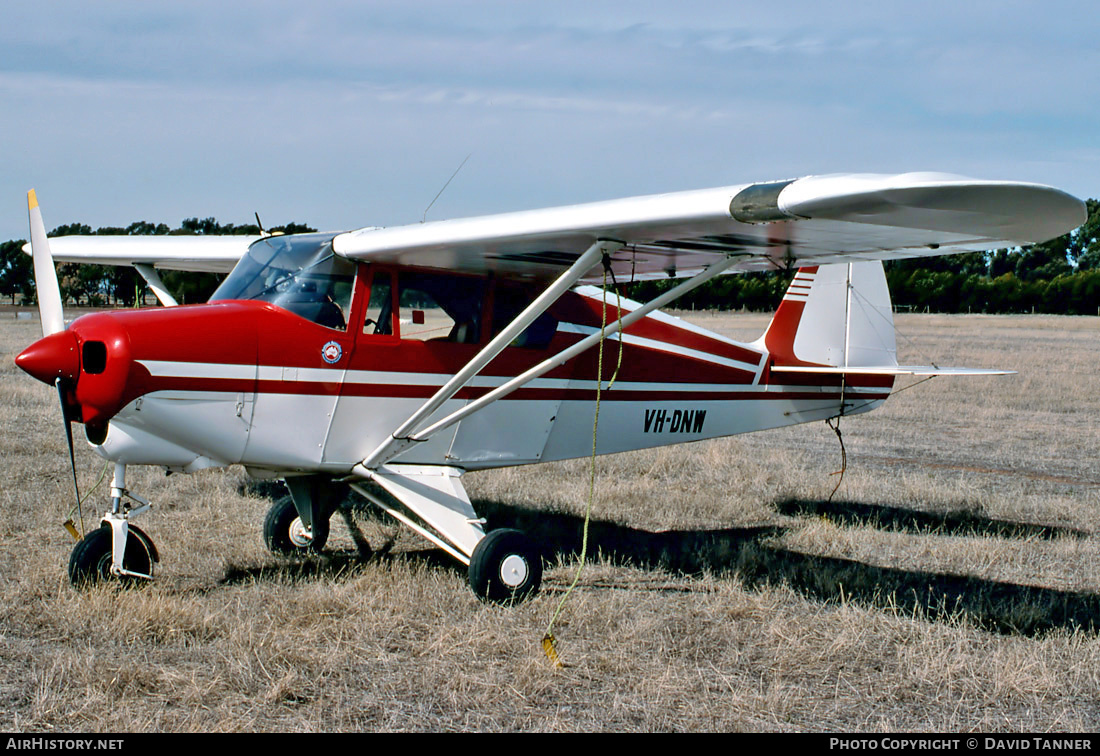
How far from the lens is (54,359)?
16.2 ft

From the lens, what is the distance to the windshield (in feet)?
19.1

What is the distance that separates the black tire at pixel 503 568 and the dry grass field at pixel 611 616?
0.69 feet

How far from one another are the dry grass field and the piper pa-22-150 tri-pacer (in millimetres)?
532

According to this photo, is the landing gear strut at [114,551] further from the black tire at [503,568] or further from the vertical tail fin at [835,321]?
the vertical tail fin at [835,321]

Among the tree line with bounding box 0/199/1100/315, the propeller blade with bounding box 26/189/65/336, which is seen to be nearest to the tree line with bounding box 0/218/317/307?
the propeller blade with bounding box 26/189/65/336

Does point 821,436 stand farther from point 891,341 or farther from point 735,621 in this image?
point 735,621

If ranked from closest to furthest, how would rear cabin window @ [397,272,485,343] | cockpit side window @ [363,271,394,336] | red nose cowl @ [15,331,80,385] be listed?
red nose cowl @ [15,331,80,385], cockpit side window @ [363,271,394,336], rear cabin window @ [397,272,485,343]

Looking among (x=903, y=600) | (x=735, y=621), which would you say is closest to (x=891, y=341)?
(x=903, y=600)

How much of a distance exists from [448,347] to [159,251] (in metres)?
3.80

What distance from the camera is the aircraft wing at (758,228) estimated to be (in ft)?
13.3

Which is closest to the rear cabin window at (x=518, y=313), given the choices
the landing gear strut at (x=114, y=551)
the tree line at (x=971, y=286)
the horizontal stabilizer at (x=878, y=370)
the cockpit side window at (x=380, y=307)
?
the cockpit side window at (x=380, y=307)

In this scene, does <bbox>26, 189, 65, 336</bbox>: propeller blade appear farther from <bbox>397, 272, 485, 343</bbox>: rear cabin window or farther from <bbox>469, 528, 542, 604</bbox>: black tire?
<bbox>469, 528, 542, 604</bbox>: black tire

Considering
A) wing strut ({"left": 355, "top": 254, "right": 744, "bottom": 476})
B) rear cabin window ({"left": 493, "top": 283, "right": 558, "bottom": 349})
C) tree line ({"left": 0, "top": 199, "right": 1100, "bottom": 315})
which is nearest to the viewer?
wing strut ({"left": 355, "top": 254, "right": 744, "bottom": 476})

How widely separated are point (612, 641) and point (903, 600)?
2075 mm
